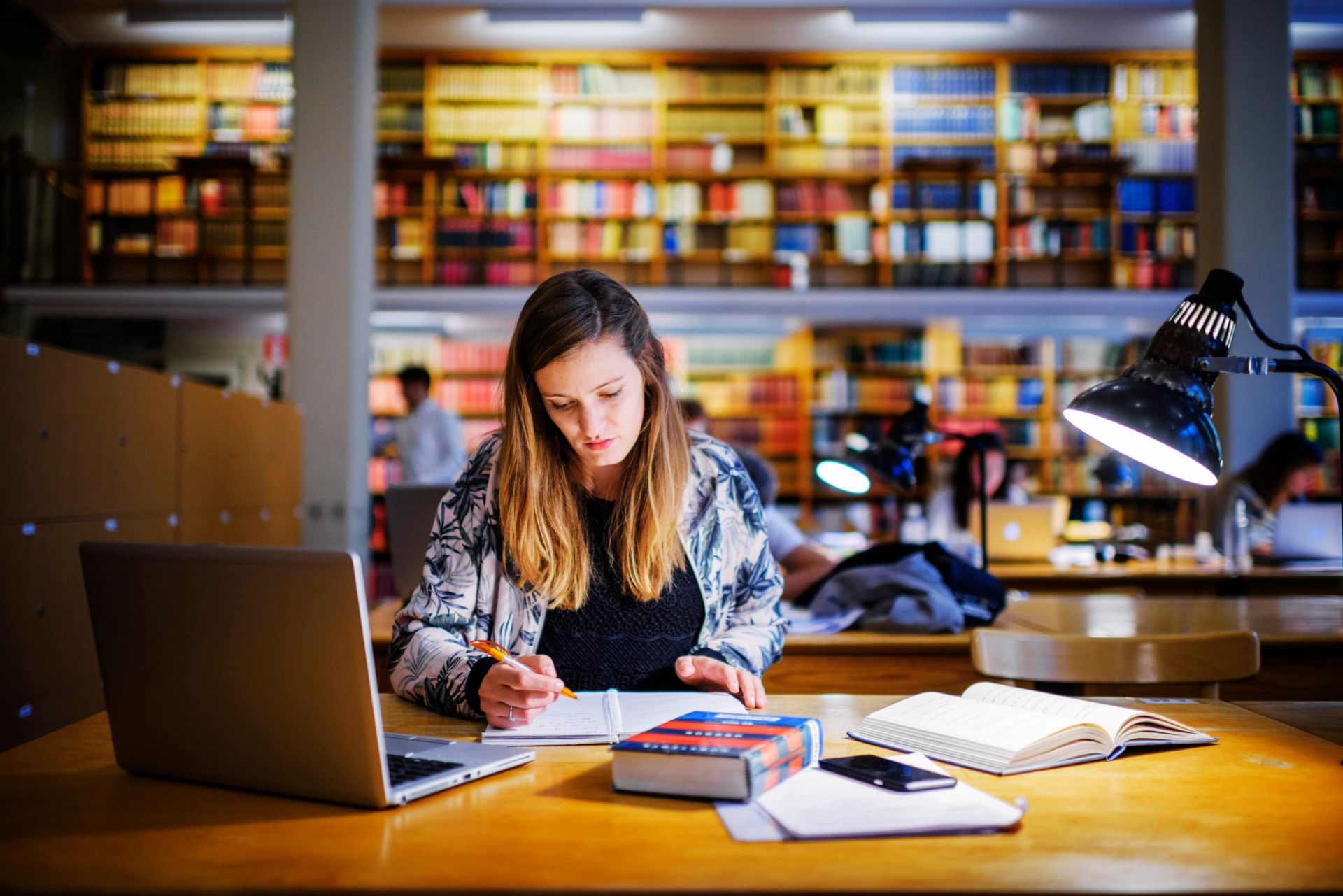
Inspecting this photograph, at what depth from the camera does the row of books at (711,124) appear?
7.26 m

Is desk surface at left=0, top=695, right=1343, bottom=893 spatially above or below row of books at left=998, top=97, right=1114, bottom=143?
below

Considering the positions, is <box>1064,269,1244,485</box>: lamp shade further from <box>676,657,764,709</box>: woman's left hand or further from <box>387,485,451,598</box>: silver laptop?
<box>387,485,451,598</box>: silver laptop

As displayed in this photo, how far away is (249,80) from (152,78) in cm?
78

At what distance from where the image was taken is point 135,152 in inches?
293

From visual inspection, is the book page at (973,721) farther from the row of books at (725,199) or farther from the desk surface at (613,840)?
the row of books at (725,199)

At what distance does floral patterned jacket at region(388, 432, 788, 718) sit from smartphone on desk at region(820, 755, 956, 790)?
0.43 m

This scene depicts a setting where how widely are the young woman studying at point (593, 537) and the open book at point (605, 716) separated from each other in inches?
2.2

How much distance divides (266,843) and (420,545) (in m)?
1.97

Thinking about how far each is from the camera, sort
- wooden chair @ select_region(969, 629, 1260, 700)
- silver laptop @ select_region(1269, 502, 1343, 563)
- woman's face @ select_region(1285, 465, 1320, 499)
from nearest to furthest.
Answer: wooden chair @ select_region(969, 629, 1260, 700) → silver laptop @ select_region(1269, 502, 1343, 563) → woman's face @ select_region(1285, 465, 1320, 499)

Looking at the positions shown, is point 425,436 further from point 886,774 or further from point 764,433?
point 886,774

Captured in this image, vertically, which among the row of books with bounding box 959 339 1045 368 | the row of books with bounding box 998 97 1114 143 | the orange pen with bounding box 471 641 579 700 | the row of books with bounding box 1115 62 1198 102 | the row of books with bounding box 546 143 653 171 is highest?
the row of books with bounding box 1115 62 1198 102

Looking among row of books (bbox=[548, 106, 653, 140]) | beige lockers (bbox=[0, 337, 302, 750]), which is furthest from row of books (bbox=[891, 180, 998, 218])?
beige lockers (bbox=[0, 337, 302, 750])

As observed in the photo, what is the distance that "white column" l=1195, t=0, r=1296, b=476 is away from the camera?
5.12 metres

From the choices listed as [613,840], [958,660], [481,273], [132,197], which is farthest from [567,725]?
[132,197]
